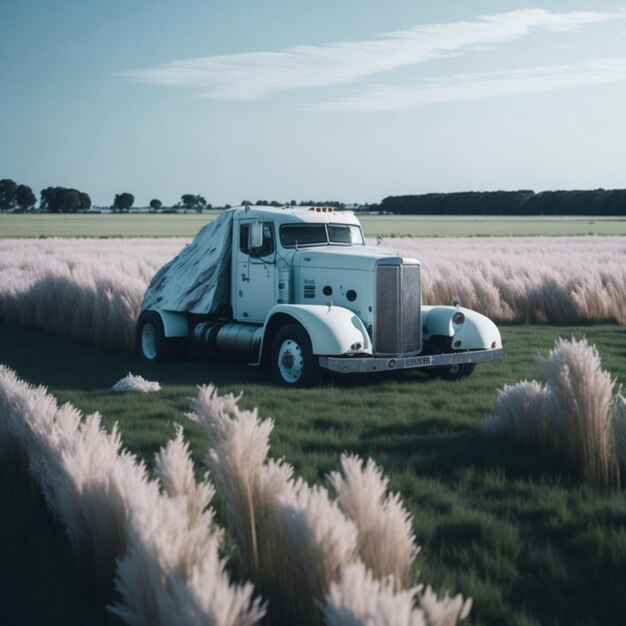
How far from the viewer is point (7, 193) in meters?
170

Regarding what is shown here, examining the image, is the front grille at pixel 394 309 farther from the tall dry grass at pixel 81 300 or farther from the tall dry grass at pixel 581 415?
the tall dry grass at pixel 81 300

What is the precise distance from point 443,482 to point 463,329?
538 cm

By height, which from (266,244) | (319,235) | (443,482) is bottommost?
(443,482)

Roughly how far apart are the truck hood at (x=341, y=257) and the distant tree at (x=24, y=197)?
555 ft

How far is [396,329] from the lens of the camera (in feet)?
37.5

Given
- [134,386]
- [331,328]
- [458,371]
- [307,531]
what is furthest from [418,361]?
[307,531]

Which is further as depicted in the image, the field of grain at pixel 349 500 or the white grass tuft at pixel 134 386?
the white grass tuft at pixel 134 386

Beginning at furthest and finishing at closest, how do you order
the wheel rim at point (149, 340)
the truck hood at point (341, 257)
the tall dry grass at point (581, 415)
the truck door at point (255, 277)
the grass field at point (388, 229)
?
the grass field at point (388, 229)
the wheel rim at point (149, 340)
the truck door at point (255, 277)
the truck hood at point (341, 257)
the tall dry grass at point (581, 415)

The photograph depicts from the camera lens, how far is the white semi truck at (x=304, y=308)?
10920mm

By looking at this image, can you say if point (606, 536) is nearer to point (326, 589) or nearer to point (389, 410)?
point (326, 589)

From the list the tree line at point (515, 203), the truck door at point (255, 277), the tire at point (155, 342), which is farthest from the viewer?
the tree line at point (515, 203)

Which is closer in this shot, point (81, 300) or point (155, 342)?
point (155, 342)

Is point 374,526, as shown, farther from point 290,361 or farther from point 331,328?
point 290,361

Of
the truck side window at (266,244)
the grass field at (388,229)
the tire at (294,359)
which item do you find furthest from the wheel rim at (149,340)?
the grass field at (388,229)
